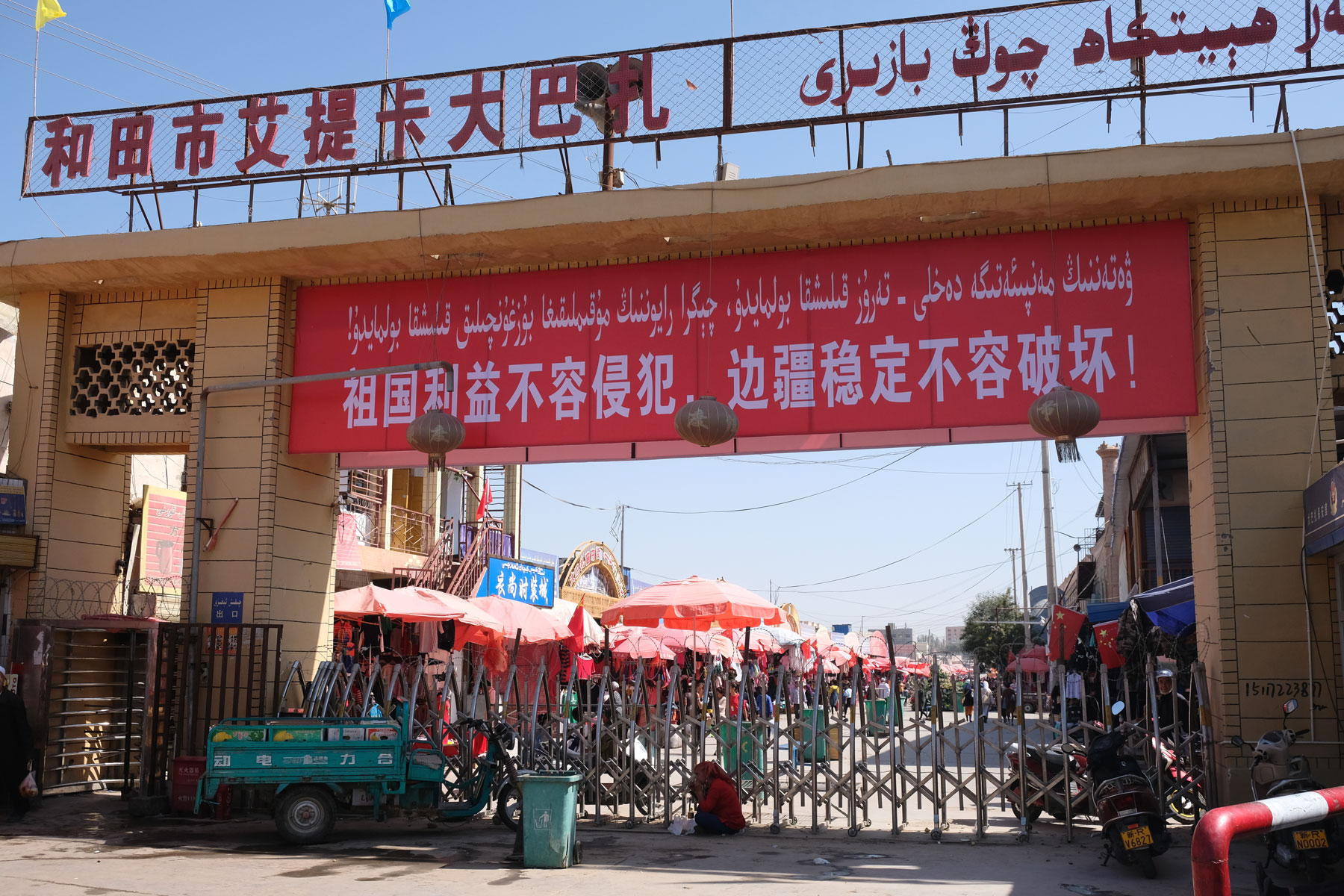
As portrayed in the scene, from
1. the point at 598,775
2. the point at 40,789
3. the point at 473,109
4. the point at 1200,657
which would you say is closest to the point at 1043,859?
the point at 1200,657

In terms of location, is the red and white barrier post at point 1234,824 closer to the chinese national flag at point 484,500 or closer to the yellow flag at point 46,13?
the yellow flag at point 46,13

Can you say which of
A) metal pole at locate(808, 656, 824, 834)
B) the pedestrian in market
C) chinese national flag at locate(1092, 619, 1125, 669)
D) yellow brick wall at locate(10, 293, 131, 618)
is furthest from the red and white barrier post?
yellow brick wall at locate(10, 293, 131, 618)

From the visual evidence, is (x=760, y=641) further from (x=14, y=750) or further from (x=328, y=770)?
(x=14, y=750)

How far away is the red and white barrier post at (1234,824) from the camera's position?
2760 mm

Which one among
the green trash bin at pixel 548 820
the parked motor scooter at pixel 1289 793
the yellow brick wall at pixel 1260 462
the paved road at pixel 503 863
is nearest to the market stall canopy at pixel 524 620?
the paved road at pixel 503 863

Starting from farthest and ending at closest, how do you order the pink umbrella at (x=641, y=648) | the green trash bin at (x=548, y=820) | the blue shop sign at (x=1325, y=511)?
1. the pink umbrella at (x=641, y=648)
2. the green trash bin at (x=548, y=820)
3. the blue shop sign at (x=1325, y=511)

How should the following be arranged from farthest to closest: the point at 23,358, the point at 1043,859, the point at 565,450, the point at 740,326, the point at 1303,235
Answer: the point at 23,358, the point at 565,450, the point at 740,326, the point at 1303,235, the point at 1043,859

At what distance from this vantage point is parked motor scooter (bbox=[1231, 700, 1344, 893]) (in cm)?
730

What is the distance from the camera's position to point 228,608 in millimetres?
12531

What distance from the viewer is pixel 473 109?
12.0 m

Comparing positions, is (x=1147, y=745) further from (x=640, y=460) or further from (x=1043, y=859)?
(x=640, y=460)

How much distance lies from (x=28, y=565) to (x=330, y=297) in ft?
15.1

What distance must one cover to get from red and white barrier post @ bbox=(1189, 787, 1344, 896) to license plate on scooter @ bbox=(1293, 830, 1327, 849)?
4.73m

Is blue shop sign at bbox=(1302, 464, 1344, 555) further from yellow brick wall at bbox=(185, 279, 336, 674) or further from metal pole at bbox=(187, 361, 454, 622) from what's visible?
yellow brick wall at bbox=(185, 279, 336, 674)
